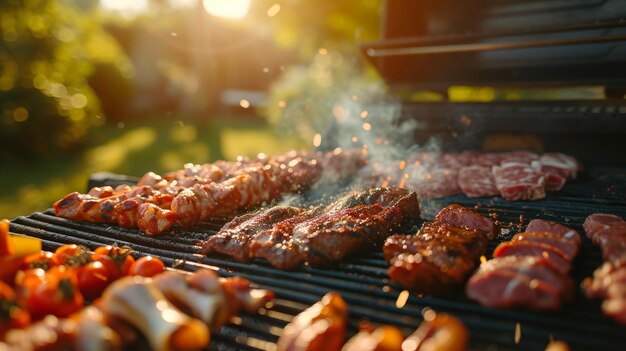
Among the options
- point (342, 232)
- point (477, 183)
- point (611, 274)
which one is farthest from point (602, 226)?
point (342, 232)

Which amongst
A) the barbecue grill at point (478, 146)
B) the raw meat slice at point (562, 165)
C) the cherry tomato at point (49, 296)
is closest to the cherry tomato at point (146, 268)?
the barbecue grill at point (478, 146)

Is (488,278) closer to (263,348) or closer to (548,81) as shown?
(263,348)

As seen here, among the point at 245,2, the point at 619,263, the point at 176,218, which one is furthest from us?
the point at 245,2

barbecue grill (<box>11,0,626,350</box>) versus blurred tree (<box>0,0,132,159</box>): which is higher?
blurred tree (<box>0,0,132,159</box>)

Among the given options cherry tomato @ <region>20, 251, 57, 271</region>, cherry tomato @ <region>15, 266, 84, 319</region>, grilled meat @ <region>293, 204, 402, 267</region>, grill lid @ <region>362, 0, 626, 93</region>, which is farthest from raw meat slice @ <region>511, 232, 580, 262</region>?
grill lid @ <region>362, 0, 626, 93</region>

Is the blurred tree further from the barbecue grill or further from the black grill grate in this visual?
the black grill grate

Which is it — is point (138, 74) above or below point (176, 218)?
above

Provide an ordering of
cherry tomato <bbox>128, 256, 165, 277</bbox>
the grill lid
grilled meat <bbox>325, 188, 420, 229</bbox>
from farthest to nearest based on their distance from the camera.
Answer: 1. the grill lid
2. grilled meat <bbox>325, 188, 420, 229</bbox>
3. cherry tomato <bbox>128, 256, 165, 277</bbox>

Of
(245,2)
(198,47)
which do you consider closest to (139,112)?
(198,47)
